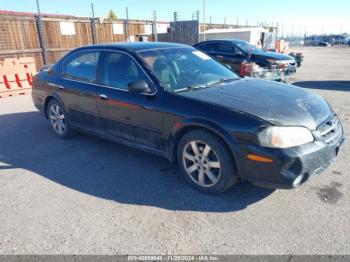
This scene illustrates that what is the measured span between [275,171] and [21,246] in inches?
93.9

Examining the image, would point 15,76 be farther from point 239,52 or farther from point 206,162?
point 206,162

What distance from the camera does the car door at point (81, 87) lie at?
174 inches

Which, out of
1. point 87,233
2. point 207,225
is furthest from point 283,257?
point 87,233

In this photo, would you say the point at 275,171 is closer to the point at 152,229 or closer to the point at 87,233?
the point at 152,229

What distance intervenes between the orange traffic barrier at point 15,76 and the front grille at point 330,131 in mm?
9451

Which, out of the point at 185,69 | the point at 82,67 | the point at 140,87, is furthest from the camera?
the point at 82,67

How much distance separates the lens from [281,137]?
2764mm

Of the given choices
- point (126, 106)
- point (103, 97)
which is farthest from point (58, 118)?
point (126, 106)

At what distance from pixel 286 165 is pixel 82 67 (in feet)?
11.2

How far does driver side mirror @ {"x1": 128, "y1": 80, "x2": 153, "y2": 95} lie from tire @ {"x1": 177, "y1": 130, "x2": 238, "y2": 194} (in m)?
0.73

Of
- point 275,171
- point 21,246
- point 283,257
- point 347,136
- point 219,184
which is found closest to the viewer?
point 283,257

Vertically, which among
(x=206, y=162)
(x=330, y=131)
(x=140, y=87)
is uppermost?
(x=140, y=87)

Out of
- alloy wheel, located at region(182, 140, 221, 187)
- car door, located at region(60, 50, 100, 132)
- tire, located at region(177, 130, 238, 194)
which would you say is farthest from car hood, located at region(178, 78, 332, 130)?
car door, located at region(60, 50, 100, 132)

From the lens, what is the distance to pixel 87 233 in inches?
108
